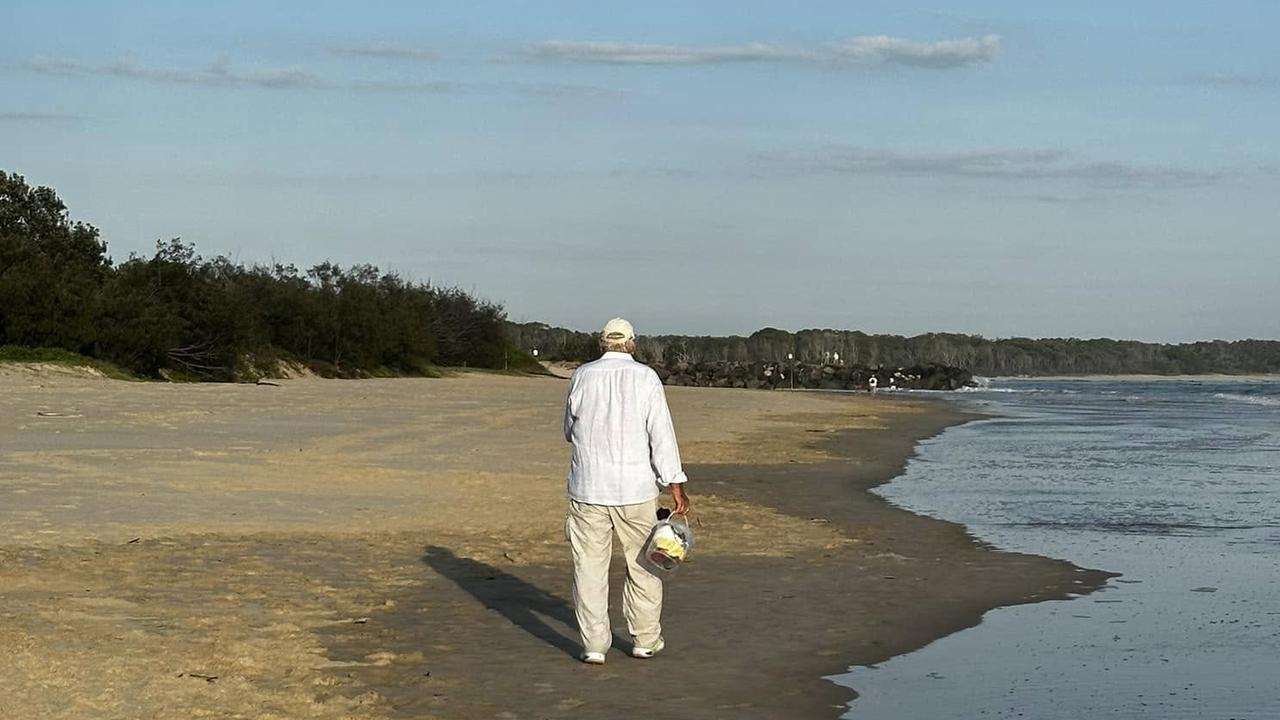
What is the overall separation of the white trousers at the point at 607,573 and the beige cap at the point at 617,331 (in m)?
0.96

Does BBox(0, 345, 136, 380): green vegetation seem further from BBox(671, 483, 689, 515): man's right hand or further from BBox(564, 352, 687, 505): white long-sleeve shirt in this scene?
BBox(671, 483, 689, 515): man's right hand

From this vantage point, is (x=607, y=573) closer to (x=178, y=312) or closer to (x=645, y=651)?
(x=645, y=651)

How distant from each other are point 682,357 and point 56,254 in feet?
301

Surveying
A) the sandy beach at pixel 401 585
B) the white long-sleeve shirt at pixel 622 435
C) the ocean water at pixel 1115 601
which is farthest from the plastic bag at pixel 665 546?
the ocean water at pixel 1115 601

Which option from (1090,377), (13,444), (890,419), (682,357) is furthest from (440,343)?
(1090,377)

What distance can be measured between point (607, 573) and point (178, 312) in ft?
149

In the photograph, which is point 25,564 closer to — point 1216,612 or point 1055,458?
point 1216,612

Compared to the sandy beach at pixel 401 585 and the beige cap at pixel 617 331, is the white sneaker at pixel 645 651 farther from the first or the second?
the beige cap at pixel 617 331

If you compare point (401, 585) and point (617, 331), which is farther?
point (401, 585)

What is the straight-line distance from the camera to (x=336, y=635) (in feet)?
29.7

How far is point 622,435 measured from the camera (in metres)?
8.68

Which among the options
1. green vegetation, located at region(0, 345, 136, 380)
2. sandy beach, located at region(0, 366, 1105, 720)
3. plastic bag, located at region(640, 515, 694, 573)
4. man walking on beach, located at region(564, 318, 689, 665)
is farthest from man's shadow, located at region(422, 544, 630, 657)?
green vegetation, located at region(0, 345, 136, 380)

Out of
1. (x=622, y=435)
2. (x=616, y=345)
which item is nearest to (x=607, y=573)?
(x=622, y=435)

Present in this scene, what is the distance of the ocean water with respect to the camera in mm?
7711
